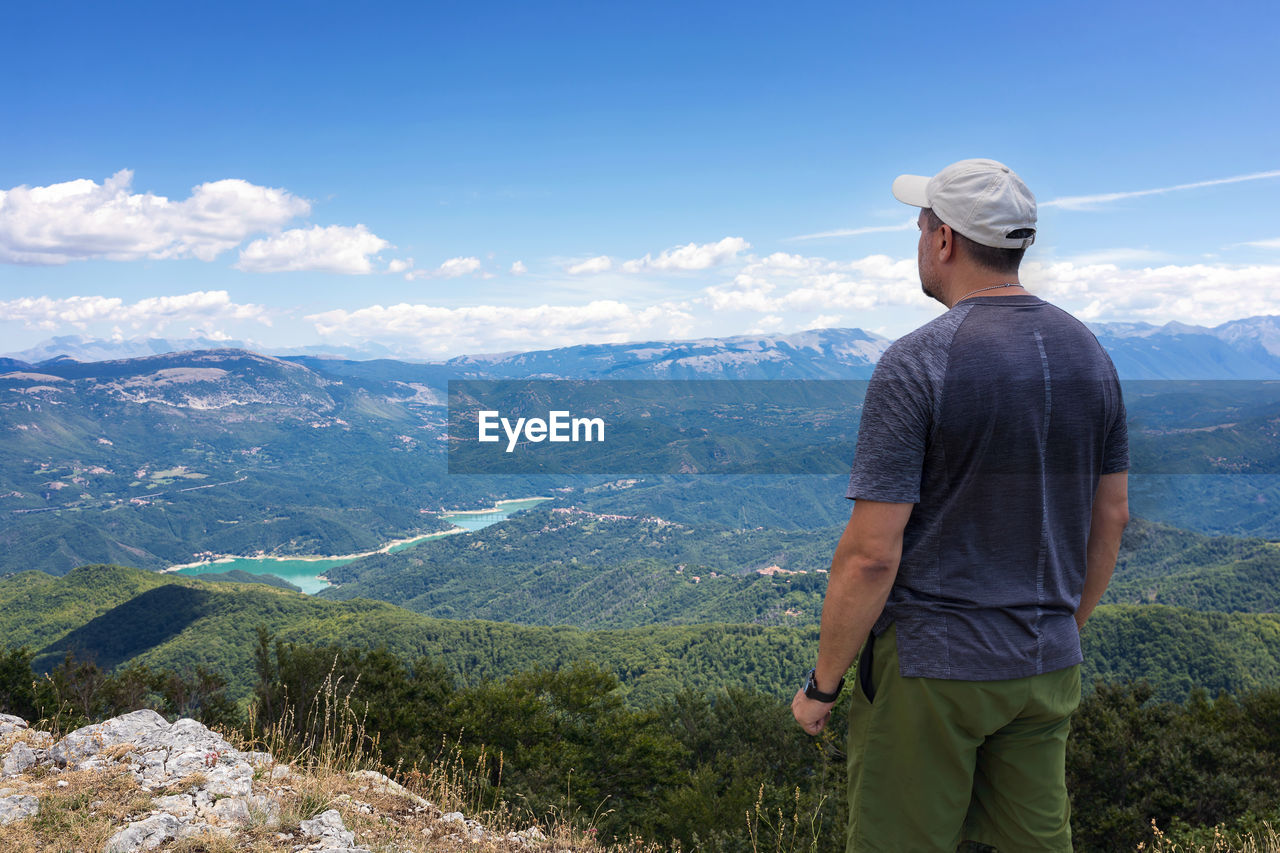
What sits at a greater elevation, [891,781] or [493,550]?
[891,781]

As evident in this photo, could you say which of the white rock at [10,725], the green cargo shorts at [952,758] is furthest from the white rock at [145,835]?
the green cargo shorts at [952,758]

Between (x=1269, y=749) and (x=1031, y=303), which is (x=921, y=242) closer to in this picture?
(x=1031, y=303)

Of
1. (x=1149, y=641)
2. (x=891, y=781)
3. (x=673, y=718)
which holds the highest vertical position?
(x=891, y=781)

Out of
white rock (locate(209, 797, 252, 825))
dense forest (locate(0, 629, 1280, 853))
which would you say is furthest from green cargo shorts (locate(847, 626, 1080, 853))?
dense forest (locate(0, 629, 1280, 853))

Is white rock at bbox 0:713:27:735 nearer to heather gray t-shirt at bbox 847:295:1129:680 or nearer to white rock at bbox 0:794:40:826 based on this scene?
white rock at bbox 0:794:40:826

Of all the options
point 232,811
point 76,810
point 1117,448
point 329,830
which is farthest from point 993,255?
point 76,810

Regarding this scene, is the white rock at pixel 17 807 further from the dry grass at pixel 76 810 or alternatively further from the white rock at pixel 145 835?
the white rock at pixel 145 835

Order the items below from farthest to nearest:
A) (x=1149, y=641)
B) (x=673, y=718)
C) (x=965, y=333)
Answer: (x=1149, y=641)
(x=673, y=718)
(x=965, y=333)

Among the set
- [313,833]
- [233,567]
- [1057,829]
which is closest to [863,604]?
[1057,829]
